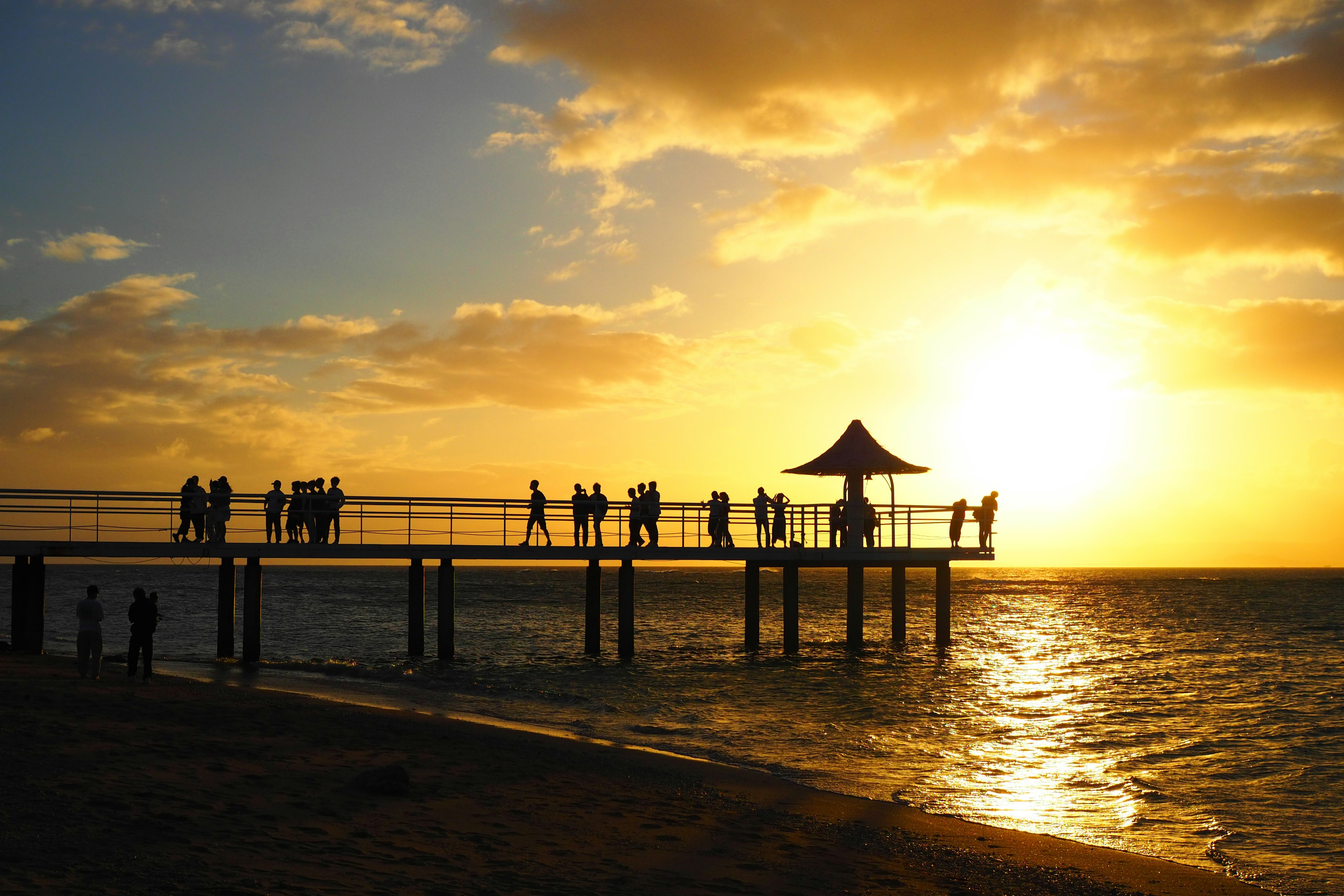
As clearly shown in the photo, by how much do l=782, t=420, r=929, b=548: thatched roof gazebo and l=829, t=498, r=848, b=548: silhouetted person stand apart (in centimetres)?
20

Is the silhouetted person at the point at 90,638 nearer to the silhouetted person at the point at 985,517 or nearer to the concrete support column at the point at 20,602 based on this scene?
the concrete support column at the point at 20,602

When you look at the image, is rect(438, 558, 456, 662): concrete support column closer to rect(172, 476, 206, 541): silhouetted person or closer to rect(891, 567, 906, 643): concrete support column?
rect(172, 476, 206, 541): silhouetted person

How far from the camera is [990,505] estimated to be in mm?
31406

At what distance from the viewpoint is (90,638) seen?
54.1ft

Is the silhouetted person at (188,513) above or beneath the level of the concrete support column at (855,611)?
above

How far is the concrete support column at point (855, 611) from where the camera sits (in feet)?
109

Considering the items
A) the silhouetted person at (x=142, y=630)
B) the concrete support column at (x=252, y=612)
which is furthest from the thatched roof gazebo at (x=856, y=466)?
the silhouetted person at (x=142, y=630)

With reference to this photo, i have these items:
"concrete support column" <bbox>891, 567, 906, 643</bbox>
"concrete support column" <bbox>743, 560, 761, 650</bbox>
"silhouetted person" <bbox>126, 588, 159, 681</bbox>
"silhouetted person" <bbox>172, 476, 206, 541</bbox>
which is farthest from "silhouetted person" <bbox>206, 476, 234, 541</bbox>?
"concrete support column" <bbox>891, 567, 906, 643</bbox>

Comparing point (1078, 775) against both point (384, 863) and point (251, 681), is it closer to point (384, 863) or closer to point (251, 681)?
point (384, 863)

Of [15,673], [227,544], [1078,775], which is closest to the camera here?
[1078,775]

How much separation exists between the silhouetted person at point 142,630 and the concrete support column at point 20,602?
703cm

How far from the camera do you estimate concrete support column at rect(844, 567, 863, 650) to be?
1313 inches

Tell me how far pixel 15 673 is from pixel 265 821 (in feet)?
34.0

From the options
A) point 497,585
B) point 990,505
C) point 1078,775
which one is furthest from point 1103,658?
point 497,585
